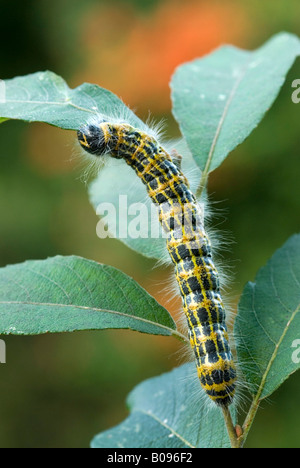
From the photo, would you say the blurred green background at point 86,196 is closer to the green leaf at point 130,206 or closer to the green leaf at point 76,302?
the green leaf at point 130,206

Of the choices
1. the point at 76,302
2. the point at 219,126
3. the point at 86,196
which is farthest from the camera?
the point at 86,196

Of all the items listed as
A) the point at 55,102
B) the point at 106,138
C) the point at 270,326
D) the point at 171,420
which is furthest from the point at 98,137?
the point at 171,420

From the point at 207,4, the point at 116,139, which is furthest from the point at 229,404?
the point at 207,4

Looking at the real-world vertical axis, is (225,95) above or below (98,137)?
above

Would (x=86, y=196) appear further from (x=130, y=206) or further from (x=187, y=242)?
(x=187, y=242)

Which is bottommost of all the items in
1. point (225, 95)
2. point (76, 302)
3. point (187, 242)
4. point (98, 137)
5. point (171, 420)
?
point (171, 420)

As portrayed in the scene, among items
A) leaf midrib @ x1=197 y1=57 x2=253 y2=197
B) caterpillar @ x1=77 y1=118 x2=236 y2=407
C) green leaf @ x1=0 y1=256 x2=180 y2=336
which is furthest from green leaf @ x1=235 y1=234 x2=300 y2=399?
leaf midrib @ x1=197 y1=57 x2=253 y2=197
